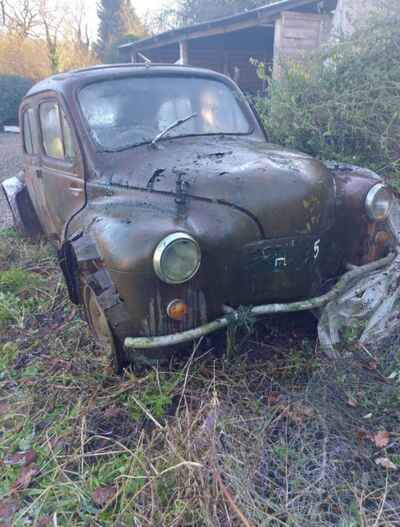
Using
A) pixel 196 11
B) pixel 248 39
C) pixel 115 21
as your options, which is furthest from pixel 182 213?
pixel 115 21

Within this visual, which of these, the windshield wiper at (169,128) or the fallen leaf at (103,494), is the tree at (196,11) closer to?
the windshield wiper at (169,128)

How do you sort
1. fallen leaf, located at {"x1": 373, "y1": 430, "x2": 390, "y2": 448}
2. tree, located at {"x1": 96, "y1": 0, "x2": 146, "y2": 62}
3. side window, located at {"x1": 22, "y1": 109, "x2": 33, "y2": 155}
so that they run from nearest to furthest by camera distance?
1. fallen leaf, located at {"x1": 373, "y1": 430, "x2": 390, "y2": 448}
2. side window, located at {"x1": 22, "y1": 109, "x2": 33, "y2": 155}
3. tree, located at {"x1": 96, "y1": 0, "x2": 146, "y2": 62}

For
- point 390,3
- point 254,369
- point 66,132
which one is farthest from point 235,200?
point 390,3

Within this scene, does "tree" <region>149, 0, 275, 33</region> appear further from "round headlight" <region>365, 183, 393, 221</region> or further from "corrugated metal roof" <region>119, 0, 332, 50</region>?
"round headlight" <region>365, 183, 393, 221</region>

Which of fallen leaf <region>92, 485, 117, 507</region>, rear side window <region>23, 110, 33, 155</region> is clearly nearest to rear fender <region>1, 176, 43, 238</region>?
rear side window <region>23, 110, 33, 155</region>

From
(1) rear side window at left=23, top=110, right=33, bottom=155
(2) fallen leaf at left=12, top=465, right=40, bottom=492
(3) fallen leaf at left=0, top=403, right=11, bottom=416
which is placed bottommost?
(3) fallen leaf at left=0, top=403, right=11, bottom=416

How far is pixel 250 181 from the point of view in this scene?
7.87 ft

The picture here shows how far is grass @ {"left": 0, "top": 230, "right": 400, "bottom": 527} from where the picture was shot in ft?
5.83

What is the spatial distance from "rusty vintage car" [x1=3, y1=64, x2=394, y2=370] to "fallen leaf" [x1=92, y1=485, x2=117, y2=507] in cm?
67

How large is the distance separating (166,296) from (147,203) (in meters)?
0.60

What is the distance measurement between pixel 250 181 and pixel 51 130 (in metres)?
2.14

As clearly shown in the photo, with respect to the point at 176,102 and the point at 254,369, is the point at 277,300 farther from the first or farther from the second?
the point at 176,102

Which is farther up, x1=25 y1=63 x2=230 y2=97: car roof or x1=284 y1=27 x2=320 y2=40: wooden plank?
x1=284 y1=27 x2=320 y2=40: wooden plank

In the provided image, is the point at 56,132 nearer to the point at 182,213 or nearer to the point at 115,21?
the point at 182,213
